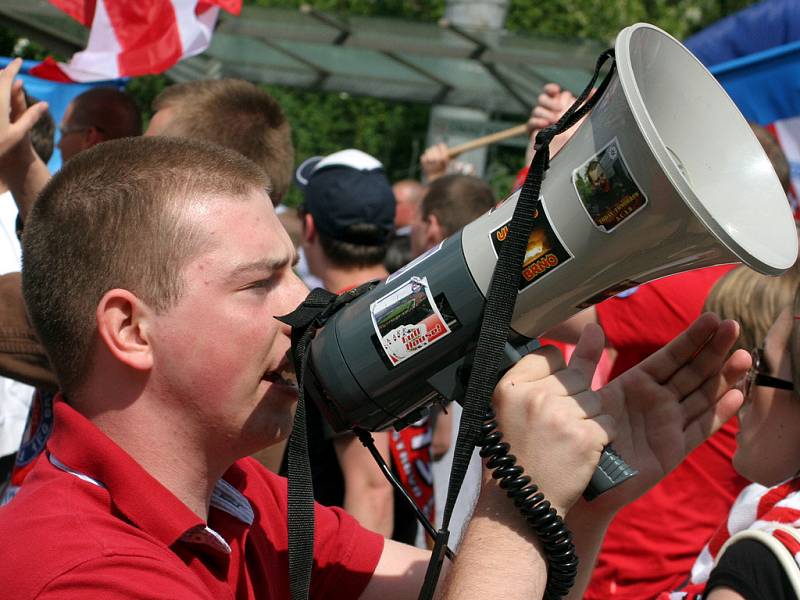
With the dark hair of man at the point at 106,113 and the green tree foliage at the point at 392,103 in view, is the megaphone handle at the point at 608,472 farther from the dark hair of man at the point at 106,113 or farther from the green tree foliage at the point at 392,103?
the green tree foliage at the point at 392,103

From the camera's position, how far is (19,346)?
94.5 inches

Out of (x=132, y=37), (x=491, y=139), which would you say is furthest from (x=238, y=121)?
(x=491, y=139)

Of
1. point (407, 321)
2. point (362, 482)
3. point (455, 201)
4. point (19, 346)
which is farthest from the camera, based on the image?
point (455, 201)

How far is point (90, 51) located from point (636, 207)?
3.14 m

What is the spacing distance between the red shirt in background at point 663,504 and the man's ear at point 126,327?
1760 mm

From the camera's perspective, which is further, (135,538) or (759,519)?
(759,519)

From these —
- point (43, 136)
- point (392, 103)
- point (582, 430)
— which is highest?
point (582, 430)

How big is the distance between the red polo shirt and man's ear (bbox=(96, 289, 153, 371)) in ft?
0.41

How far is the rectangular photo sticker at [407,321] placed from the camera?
5.24ft

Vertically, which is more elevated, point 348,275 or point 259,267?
point 259,267

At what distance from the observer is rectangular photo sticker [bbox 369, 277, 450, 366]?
1.60 metres

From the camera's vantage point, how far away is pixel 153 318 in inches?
65.4

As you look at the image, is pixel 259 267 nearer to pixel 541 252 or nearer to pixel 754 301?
pixel 541 252

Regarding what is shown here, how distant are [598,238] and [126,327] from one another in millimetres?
776
